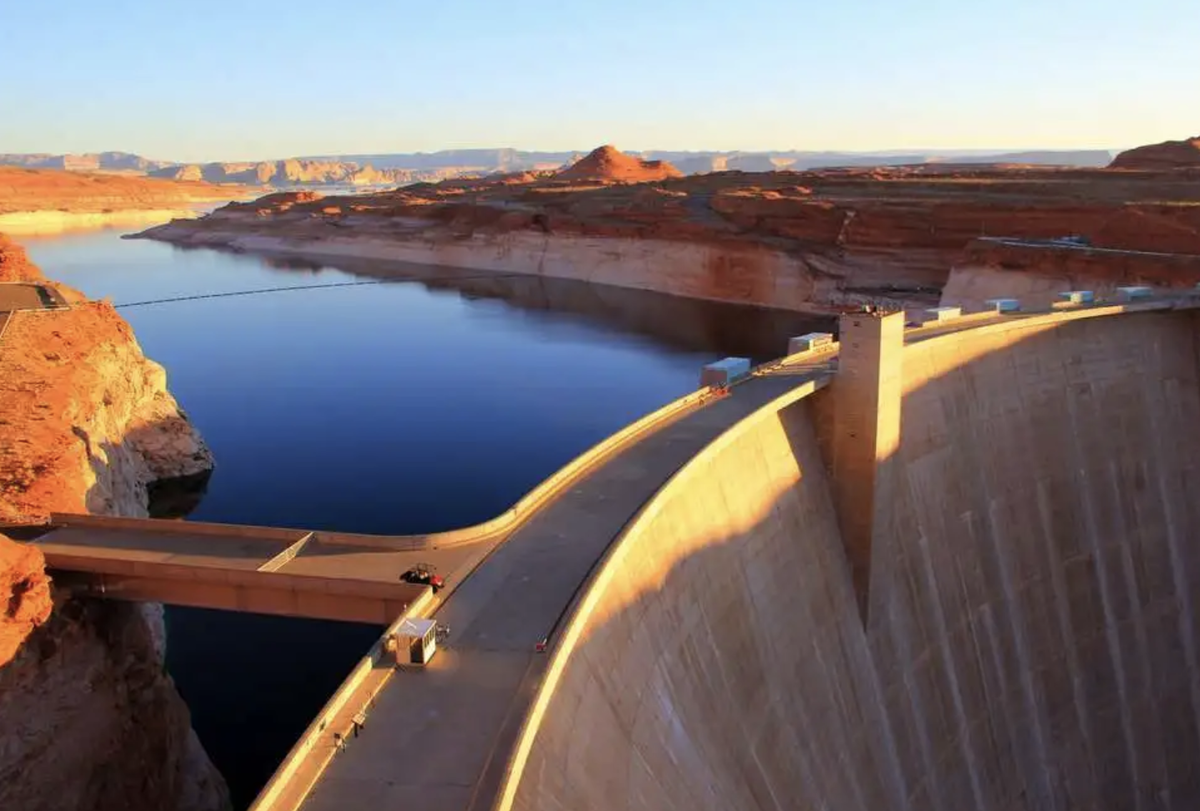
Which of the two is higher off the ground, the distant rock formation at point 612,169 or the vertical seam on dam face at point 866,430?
the distant rock formation at point 612,169

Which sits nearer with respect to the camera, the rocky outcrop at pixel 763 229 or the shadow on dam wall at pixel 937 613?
the shadow on dam wall at pixel 937 613

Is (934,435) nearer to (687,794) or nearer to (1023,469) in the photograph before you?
(1023,469)

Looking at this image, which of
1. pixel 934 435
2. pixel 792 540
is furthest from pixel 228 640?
pixel 934 435

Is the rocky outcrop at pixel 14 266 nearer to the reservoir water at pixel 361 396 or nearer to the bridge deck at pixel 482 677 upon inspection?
the reservoir water at pixel 361 396

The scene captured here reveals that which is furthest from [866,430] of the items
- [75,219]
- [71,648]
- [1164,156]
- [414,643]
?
[75,219]

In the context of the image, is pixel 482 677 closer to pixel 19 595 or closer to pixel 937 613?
pixel 19 595

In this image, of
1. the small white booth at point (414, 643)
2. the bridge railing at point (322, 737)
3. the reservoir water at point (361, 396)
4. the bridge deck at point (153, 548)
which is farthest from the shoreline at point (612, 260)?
the bridge railing at point (322, 737)

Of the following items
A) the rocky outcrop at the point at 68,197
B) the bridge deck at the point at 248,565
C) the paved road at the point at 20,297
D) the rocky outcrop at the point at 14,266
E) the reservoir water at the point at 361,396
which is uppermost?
the rocky outcrop at the point at 68,197

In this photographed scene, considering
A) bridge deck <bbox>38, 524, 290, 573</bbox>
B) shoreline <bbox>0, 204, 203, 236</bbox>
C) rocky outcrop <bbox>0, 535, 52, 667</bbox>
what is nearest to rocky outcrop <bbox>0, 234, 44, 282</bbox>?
bridge deck <bbox>38, 524, 290, 573</bbox>

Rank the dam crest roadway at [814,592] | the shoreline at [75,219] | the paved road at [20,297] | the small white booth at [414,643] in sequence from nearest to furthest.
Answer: the dam crest roadway at [814,592], the small white booth at [414,643], the paved road at [20,297], the shoreline at [75,219]
